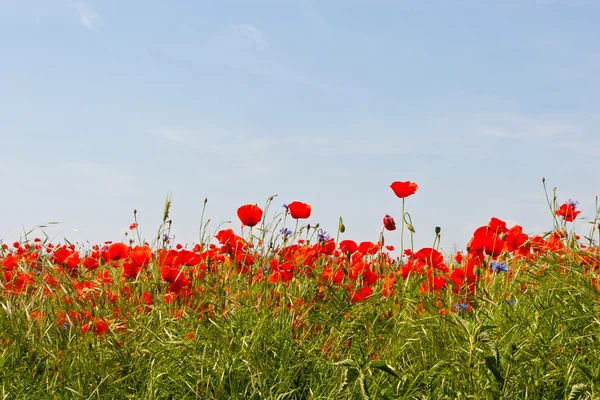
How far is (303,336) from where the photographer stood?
301 cm

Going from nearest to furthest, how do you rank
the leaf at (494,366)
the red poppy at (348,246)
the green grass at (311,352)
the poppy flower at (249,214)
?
the leaf at (494,366)
the green grass at (311,352)
the poppy flower at (249,214)
the red poppy at (348,246)

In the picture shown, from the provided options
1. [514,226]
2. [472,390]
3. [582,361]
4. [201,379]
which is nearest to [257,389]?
[201,379]

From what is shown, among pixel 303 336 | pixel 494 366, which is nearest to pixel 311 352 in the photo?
pixel 303 336

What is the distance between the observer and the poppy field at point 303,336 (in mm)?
2500

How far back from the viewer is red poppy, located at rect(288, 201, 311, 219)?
4.01 metres

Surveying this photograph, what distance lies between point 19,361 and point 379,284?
2.14 meters

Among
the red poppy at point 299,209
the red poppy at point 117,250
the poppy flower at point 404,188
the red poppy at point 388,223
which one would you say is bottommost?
the red poppy at point 117,250

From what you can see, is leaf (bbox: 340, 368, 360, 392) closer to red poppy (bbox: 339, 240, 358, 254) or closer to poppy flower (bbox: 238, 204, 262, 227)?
poppy flower (bbox: 238, 204, 262, 227)

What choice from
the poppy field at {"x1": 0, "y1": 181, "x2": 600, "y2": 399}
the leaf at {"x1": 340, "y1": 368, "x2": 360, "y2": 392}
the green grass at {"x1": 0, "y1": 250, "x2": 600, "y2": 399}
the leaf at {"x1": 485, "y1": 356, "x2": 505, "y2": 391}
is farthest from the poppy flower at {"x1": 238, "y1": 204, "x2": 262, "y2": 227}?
the leaf at {"x1": 485, "y1": 356, "x2": 505, "y2": 391}

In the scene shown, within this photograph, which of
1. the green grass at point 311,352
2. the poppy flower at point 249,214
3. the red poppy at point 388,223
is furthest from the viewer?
the red poppy at point 388,223

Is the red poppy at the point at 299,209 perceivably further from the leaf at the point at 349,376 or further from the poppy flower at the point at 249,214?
the leaf at the point at 349,376

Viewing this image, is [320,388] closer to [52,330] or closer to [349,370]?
[349,370]

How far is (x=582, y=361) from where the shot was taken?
8.85 ft

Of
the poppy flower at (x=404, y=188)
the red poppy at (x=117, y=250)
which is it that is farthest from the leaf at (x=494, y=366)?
the red poppy at (x=117, y=250)
